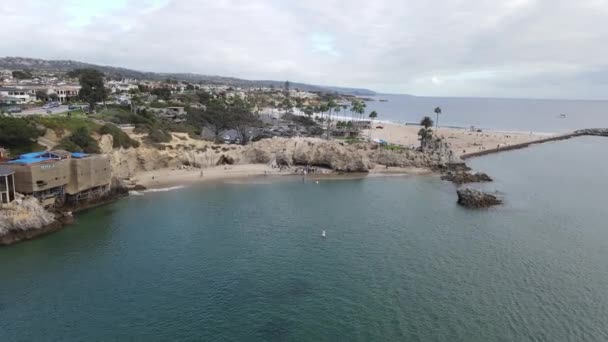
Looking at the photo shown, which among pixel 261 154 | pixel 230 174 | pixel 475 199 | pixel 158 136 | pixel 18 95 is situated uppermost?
pixel 18 95

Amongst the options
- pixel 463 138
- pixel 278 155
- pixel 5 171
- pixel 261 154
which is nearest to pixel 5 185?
pixel 5 171

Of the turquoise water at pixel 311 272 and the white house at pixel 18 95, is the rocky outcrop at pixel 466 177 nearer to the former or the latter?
the turquoise water at pixel 311 272

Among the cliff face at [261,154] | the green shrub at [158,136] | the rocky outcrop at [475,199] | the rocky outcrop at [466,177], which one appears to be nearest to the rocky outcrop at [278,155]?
the cliff face at [261,154]

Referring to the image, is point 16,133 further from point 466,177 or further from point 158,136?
point 466,177

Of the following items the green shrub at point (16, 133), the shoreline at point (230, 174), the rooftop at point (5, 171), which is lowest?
the shoreline at point (230, 174)

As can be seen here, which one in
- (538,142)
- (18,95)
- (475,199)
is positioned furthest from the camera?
(538,142)

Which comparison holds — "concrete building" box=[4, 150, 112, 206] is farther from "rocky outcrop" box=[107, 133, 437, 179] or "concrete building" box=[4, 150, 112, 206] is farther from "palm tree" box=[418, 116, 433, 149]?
"palm tree" box=[418, 116, 433, 149]
